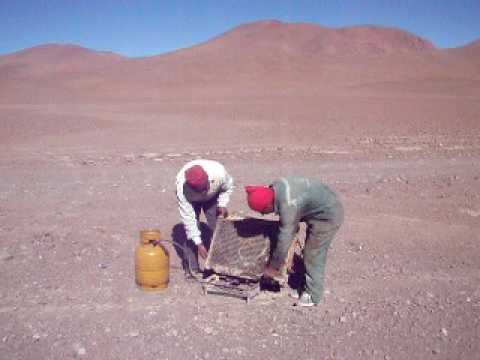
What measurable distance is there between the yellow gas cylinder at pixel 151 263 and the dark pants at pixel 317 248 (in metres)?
1.29

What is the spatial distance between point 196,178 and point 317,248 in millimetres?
1212

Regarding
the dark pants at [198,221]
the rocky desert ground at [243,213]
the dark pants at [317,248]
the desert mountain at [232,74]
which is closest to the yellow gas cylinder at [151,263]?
the rocky desert ground at [243,213]

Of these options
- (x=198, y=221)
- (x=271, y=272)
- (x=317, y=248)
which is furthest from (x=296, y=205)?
(x=198, y=221)

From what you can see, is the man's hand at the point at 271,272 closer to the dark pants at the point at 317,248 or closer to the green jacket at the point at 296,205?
the green jacket at the point at 296,205

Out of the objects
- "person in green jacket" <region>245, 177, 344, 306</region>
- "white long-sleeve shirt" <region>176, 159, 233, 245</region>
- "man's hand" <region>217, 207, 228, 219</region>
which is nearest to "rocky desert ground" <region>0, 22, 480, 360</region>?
"person in green jacket" <region>245, 177, 344, 306</region>

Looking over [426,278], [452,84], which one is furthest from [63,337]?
[452,84]

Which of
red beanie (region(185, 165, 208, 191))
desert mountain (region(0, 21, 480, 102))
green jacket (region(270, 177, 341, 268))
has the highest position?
desert mountain (region(0, 21, 480, 102))

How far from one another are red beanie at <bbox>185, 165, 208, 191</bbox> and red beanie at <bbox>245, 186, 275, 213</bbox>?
1.94 ft

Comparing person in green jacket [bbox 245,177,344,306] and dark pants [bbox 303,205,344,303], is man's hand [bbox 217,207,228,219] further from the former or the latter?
dark pants [bbox 303,205,344,303]

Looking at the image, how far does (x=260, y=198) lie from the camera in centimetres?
461

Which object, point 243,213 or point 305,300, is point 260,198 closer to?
point 305,300

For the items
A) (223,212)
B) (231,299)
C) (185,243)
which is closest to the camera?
(231,299)

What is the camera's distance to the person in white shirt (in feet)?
16.9

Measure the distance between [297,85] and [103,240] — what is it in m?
37.7
